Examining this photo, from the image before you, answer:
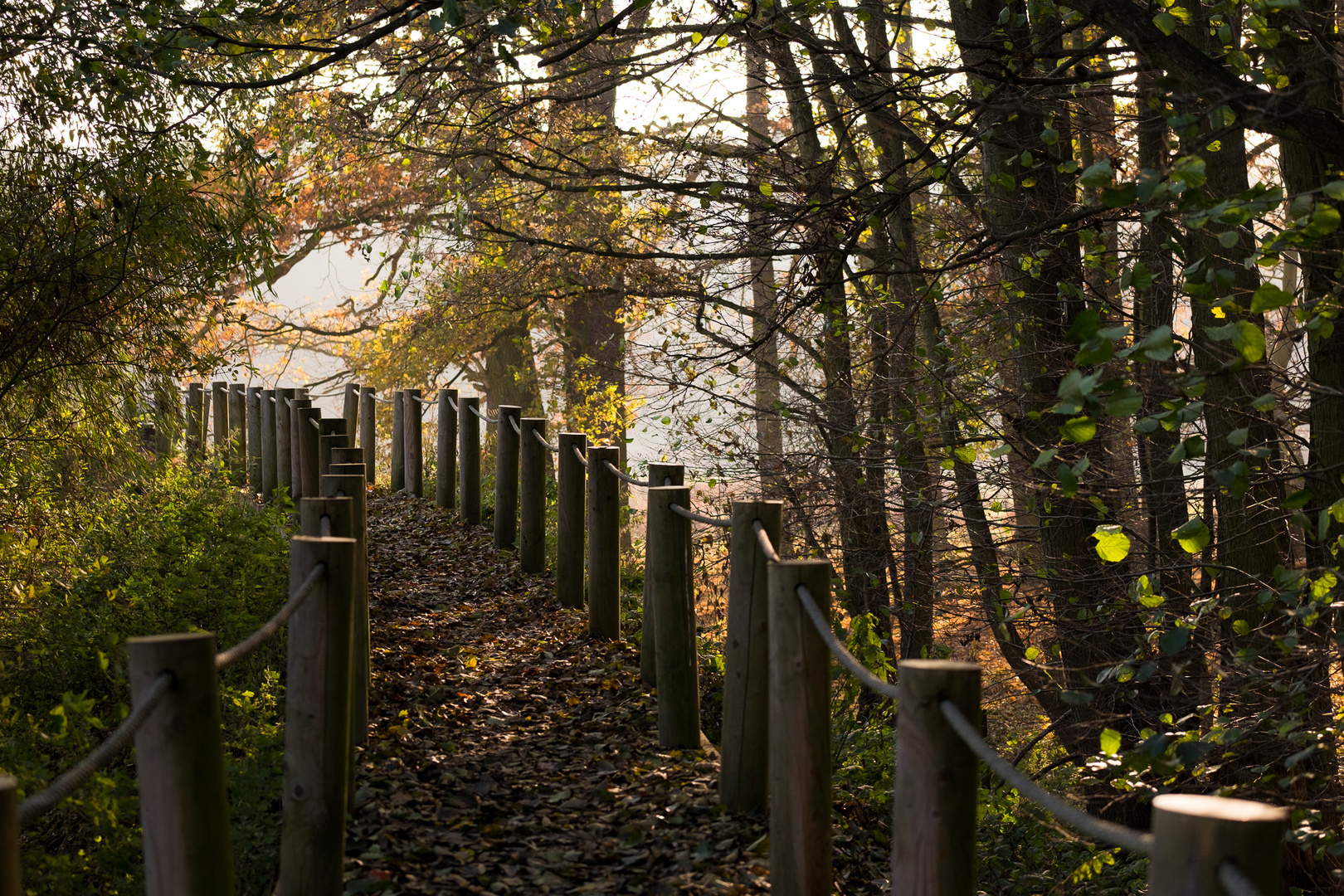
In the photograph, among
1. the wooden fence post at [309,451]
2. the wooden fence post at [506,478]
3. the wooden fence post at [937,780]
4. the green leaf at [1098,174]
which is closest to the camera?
the wooden fence post at [937,780]

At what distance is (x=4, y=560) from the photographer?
792 cm

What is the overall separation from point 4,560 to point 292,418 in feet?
10.9

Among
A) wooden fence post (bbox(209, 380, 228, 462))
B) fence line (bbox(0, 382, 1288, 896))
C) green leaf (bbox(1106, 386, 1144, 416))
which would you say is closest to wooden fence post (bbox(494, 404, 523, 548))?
fence line (bbox(0, 382, 1288, 896))

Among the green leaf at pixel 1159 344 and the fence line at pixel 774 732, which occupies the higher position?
the green leaf at pixel 1159 344

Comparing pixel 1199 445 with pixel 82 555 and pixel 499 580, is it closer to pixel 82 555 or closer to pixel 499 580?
pixel 499 580

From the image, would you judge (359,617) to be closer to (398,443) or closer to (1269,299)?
(1269,299)

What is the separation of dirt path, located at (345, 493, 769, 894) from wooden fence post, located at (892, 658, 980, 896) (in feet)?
4.96

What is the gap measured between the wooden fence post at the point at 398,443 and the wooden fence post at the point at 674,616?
687cm

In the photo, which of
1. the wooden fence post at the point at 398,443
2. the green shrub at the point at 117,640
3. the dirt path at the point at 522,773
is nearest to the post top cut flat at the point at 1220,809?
the dirt path at the point at 522,773

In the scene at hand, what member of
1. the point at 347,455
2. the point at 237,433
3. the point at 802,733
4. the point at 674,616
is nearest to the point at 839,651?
the point at 802,733

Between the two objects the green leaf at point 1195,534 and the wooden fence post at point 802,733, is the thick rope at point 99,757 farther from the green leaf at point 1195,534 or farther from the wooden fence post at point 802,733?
the green leaf at point 1195,534

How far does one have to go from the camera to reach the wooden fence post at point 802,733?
356cm

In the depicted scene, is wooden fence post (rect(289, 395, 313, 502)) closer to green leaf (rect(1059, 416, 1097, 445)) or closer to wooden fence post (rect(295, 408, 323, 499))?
wooden fence post (rect(295, 408, 323, 499))

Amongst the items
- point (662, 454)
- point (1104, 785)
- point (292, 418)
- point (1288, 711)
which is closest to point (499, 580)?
point (662, 454)
